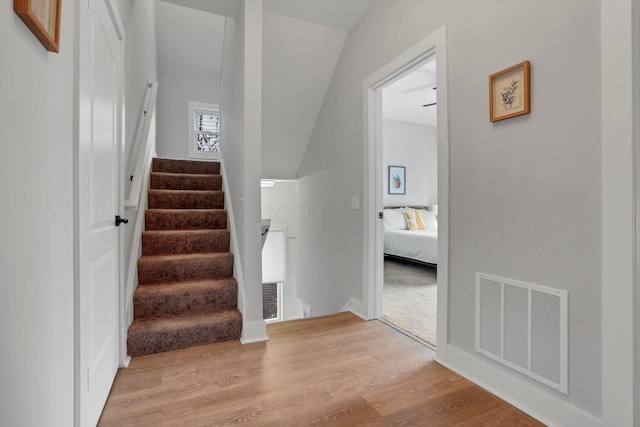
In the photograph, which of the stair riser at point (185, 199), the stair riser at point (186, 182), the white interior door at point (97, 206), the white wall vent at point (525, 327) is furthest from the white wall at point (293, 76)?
the white wall vent at point (525, 327)

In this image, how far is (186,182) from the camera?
3621mm

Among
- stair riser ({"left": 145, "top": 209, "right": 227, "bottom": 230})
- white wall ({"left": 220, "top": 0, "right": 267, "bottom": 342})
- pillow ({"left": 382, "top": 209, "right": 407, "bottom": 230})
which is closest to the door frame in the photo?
white wall ({"left": 220, "top": 0, "right": 267, "bottom": 342})

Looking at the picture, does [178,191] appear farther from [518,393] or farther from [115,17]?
[518,393]

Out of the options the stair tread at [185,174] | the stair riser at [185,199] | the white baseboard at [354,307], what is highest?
the stair tread at [185,174]

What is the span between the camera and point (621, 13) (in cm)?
117

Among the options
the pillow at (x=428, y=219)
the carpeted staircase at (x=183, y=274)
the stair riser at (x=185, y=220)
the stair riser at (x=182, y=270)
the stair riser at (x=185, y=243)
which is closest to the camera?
the carpeted staircase at (x=183, y=274)

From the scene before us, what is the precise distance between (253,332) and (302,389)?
0.74 meters

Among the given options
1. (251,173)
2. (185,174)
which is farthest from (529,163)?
(185,174)

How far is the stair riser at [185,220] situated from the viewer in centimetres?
297

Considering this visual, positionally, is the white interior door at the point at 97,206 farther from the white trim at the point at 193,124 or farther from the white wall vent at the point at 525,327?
the white trim at the point at 193,124

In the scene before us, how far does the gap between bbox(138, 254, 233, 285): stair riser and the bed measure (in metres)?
3.05

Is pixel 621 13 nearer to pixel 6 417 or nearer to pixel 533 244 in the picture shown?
pixel 533 244

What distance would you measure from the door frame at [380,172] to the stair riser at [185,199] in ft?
5.64

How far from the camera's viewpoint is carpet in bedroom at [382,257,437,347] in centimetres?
263
